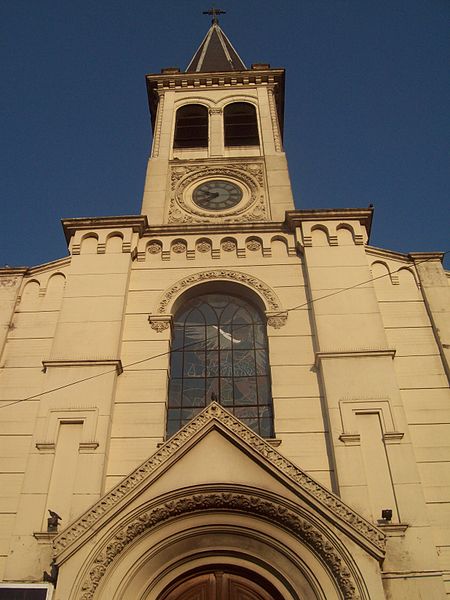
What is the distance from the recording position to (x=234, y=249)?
16.9m

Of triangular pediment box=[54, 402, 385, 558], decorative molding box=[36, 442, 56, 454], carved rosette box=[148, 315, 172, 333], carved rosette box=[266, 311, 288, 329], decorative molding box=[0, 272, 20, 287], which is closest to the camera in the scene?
triangular pediment box=[54, 402, 385, 558]

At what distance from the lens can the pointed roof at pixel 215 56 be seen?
3086cm

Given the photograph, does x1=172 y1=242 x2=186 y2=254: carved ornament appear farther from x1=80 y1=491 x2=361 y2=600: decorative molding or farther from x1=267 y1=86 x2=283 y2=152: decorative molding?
x1=80 y1=491 x2=361 y2=600: decorative molding

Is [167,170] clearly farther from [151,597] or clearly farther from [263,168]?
[151,597]

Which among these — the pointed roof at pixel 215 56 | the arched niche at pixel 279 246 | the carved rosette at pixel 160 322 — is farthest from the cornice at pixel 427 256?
the pointed roof at pixel 215 56

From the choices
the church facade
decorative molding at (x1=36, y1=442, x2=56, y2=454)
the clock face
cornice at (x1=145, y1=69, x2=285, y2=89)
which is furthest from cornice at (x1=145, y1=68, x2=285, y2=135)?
decorative molding at (x1=36, y1=442, x2=56, y2=454)

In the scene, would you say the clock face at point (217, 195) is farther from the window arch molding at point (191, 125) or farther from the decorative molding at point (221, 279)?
the decorative molding at point (221, 279)

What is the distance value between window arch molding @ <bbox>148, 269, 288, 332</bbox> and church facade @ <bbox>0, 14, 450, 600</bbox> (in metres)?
0.06

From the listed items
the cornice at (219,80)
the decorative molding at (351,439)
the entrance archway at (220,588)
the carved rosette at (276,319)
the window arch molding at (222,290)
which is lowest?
the entrance archway at (220,588)

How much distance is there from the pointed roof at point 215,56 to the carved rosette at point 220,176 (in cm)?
962

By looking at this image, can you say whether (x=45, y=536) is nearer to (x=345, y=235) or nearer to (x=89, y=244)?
(x=89, y=244)

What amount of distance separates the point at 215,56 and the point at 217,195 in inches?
659

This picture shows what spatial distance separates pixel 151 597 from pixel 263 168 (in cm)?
1462

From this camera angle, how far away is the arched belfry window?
13672mm
